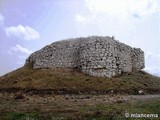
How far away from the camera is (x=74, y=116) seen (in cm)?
1675

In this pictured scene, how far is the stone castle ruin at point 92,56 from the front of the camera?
113ft

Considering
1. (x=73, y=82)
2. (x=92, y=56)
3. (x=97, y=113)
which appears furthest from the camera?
(x=92, y=56)

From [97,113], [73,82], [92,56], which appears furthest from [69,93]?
[97,113]

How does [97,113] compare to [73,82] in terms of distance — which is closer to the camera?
[97,113]

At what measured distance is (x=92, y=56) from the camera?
34.7 metres

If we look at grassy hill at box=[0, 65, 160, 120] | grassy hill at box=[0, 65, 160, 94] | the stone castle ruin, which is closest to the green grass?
grassy hill at box=[0, 65, 160, 120]

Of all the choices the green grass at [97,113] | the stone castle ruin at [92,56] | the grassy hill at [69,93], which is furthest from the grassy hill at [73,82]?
the green grass at [97,113]

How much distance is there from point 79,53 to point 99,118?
20.6 metres

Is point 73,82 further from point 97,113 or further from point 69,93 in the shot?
point 97,113

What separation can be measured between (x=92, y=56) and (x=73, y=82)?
5.10m

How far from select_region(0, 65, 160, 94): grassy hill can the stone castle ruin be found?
1.31 meters

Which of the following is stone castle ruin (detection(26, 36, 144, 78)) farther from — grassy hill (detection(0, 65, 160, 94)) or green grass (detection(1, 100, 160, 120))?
green grass (detection(1, 100, 160, 120))

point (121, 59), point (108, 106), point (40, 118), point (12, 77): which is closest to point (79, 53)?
point (121, 59)

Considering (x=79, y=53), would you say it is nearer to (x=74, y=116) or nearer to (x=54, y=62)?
(x=54, y=62)
